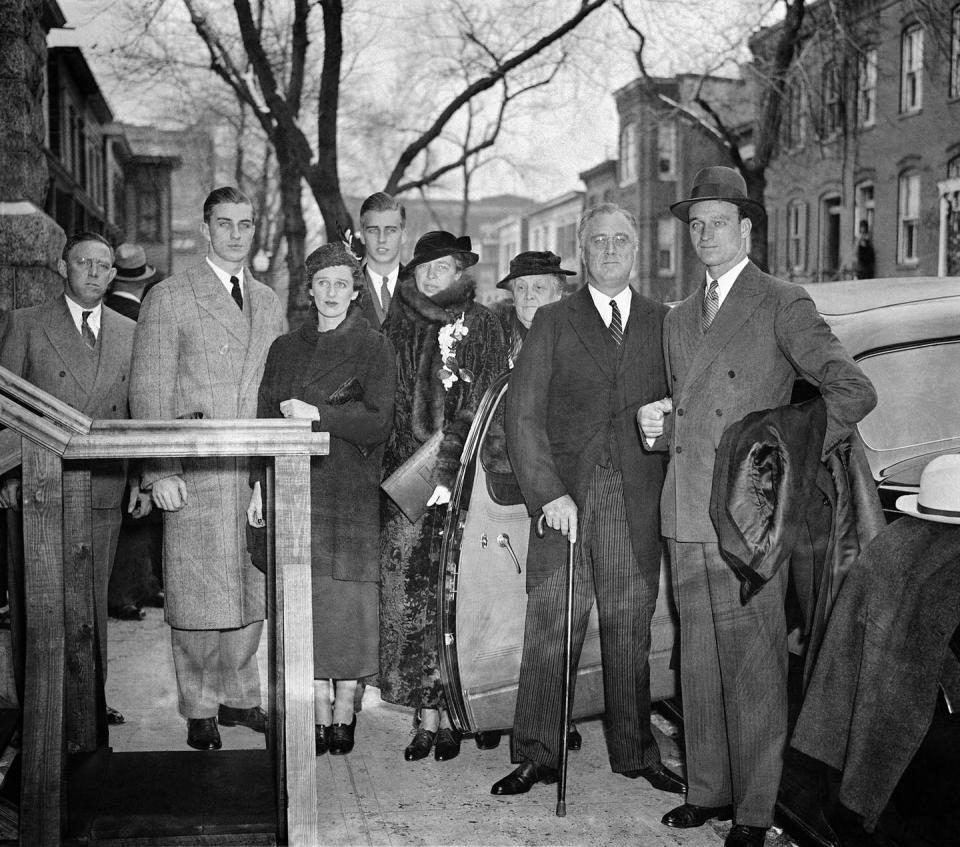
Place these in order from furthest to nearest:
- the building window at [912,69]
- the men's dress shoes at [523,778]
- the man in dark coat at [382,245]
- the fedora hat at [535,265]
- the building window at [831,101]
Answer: the building window at [831,101]
the building window at [912,69]
the man in dark coat at [382,245]
the fedora hat at [535,265]
the men's dress shoes at [523,778]

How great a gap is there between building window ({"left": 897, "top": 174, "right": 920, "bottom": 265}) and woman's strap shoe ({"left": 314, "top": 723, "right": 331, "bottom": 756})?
66.5ft

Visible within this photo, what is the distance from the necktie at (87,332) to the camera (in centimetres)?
489

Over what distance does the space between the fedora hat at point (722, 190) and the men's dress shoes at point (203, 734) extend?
294cm

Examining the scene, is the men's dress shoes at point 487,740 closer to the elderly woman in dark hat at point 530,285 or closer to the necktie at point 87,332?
the elderly woman in dark hat at point 530,285

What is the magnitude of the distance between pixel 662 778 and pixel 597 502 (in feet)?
3.65

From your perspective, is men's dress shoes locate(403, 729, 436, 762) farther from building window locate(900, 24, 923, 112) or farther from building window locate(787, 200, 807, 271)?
building window locate(787, 200, 807, 271)

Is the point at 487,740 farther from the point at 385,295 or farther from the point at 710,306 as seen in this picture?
the point at 385,295

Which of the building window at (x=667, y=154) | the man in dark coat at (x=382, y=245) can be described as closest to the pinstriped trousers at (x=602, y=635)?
the man in dark coat at (x=382, y=245)

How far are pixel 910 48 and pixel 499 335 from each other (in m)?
17.6

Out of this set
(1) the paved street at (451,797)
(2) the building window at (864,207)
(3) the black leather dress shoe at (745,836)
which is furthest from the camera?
(2) the building window at (864,207)

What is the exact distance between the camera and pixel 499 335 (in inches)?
180

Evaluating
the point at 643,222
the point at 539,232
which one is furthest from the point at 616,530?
the point at 539,232

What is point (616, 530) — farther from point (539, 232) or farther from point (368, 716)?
point (539, 232)

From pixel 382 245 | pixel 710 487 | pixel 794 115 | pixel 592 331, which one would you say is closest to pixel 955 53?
pixel 794 115
